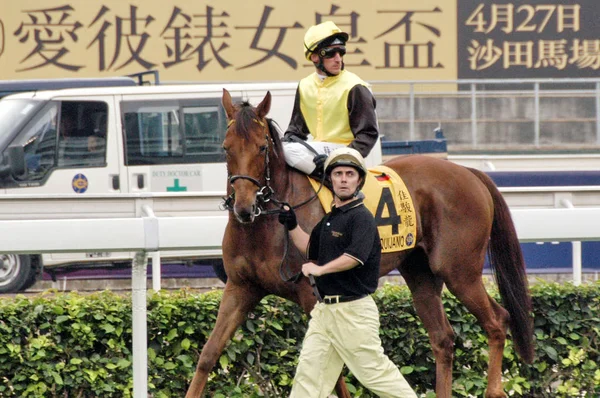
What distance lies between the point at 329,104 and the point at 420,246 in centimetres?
91

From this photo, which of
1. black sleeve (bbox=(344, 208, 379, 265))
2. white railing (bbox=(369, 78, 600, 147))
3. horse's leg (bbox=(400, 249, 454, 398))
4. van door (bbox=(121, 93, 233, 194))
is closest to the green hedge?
horse's leg (bbox=(400, 249, 454, 398))

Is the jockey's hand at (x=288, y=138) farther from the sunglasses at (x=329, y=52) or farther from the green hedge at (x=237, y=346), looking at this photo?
the green hedge at (x=237, y=346)

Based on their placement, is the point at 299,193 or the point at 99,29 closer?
the point at 299,193

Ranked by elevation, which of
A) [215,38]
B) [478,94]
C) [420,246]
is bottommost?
[420,246]

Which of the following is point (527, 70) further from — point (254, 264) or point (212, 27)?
point (254, 264)

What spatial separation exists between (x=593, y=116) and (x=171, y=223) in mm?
12124

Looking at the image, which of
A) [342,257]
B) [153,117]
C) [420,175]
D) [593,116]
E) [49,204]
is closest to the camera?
[342,257]

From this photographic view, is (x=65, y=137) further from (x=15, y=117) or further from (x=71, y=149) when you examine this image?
(x=15, y=117)

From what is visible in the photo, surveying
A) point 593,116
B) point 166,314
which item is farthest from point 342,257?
point 593,116

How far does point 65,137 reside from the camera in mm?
12039

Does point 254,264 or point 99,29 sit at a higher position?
point 99,29

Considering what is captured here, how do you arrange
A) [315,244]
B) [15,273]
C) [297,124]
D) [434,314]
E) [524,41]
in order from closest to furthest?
[315,244] < [434,314] < [297,124] < [15,273] < [524,41]

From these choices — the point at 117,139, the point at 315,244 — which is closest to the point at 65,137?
the point at 117,139

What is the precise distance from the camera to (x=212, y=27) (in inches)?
706
